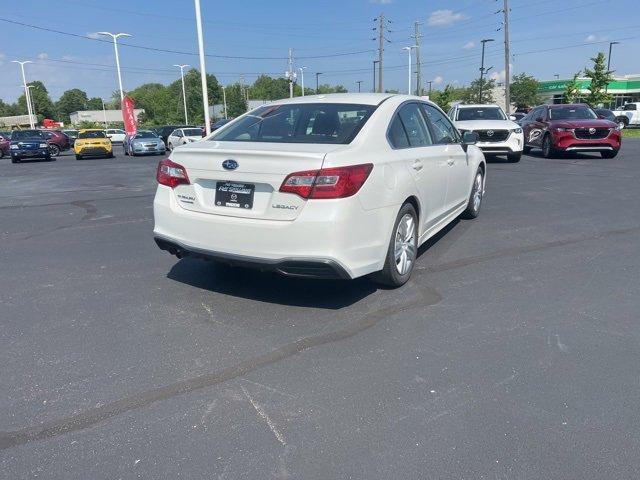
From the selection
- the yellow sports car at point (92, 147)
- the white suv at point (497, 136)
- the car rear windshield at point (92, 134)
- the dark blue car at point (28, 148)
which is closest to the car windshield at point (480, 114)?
the white suv at point (497, 136)

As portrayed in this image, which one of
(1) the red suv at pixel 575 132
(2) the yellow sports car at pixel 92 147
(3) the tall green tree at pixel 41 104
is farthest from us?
(3) the tall green tree at pixel 41 104

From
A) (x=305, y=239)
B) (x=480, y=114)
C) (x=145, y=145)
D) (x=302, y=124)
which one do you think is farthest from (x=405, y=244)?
(x=145, y=145)

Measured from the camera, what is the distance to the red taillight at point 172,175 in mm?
4324

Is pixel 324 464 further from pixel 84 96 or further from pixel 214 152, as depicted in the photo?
pixel 84 96

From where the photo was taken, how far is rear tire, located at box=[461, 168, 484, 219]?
24.0ft

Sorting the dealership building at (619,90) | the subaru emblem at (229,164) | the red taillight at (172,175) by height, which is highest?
the dealership building at (619,90)

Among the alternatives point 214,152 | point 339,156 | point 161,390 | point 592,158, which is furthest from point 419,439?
point 592,158

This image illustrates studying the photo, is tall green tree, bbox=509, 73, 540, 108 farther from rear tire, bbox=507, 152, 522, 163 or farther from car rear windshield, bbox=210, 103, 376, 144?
car rear windshield, bbox=210, 103, 376, 144

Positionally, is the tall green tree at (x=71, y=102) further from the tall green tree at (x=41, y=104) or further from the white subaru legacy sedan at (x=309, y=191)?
the white subaru legacy sedan at (x=309, y=191)

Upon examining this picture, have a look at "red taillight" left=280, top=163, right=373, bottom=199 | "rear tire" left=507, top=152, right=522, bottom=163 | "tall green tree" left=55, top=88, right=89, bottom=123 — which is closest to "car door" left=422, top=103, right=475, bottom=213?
"red taillight" left=280, top=163, right=373, bottom=199

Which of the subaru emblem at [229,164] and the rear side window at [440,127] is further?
the rear side window at [440,127]

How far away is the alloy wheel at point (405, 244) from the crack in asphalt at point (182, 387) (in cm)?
49

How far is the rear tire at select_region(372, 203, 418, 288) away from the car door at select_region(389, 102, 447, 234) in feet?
0.76

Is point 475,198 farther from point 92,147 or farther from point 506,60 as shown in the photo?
point 506,60
